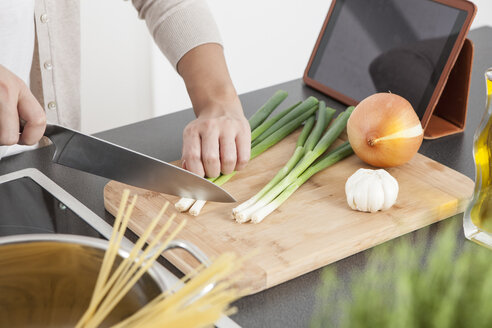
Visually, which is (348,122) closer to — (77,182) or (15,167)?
(77,182)

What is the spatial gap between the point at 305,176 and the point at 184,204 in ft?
0.72

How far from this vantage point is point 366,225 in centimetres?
93

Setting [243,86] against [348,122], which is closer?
[348,122]

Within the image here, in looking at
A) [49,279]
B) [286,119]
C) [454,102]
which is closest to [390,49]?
[454,102]

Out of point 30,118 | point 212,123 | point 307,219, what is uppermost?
point 30,118

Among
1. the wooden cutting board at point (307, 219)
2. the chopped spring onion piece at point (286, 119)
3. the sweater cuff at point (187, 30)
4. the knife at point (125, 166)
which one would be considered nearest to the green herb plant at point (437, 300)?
the wooden cutting board at point (307, 219)

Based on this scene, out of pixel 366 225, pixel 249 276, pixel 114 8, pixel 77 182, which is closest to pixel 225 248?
pixel 249 276

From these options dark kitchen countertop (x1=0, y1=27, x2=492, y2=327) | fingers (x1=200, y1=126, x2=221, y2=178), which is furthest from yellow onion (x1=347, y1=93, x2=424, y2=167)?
fingers (x1=200, y1=126, x2=221, y2=178)

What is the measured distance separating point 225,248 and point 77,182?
0.34m

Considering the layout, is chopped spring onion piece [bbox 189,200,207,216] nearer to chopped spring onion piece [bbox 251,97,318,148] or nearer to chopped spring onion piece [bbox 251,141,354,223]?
chopped spring onion piece [bbox 251,141,354,223]

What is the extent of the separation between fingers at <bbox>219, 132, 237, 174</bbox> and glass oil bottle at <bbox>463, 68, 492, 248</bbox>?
38 cm

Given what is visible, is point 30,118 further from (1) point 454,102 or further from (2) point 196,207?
(1) point 454,102

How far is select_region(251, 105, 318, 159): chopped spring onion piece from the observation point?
116 cm

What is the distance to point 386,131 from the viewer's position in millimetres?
1059
